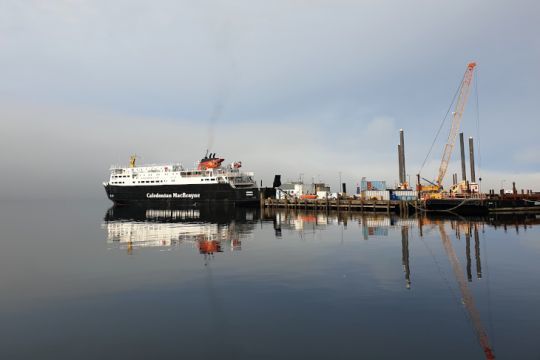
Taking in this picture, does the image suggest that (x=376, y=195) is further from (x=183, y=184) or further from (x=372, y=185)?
(x=183, y=184)

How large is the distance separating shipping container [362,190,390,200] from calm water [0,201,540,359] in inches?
1731

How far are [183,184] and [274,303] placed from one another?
261ft

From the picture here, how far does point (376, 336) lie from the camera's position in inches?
373

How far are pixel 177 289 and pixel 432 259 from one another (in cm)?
1453

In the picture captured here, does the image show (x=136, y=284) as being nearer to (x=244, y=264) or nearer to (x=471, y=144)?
(x=244, y=264)

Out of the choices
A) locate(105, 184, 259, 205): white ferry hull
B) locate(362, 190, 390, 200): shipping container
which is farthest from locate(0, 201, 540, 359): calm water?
locate(105, 184, 259, 205): white ferry hull

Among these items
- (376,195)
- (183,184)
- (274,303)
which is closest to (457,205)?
(376,195)

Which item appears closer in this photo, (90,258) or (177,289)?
(177,289)

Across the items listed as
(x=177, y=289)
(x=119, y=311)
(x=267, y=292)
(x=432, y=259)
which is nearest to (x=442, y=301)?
(x=267, y=292)

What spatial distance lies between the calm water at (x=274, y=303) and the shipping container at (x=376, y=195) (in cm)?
4398

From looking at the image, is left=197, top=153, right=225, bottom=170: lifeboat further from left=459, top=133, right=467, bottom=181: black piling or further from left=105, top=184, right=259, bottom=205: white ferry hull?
left=459, top=133, right=467, bottom=181: black piling

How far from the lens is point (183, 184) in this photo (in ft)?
291

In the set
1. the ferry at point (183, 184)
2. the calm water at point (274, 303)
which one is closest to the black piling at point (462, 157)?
the ferry at point (183, 184)

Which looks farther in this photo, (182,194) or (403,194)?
(182,194)
